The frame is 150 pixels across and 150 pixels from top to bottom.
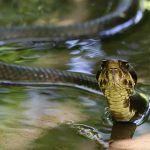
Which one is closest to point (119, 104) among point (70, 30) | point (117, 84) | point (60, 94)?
point (117, 84)

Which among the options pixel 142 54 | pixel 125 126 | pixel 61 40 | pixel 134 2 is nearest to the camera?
pixel 125 126

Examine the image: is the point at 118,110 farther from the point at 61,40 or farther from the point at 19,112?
the point at 61,40

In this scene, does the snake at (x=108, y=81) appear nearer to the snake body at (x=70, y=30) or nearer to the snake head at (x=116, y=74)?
the snake head at (x=116, y=74)

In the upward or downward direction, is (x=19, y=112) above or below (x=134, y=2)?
above

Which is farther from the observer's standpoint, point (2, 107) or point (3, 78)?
point (3, 78)

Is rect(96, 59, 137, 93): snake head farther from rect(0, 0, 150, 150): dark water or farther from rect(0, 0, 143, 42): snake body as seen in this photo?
rect(0, 0, 143, 42): snake body

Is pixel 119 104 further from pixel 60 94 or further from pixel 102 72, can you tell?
pixel 60 94

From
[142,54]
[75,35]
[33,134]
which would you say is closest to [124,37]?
[75,35]

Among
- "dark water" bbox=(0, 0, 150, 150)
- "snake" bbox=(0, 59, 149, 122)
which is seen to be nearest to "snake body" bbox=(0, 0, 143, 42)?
"dark water" bbox=(0, 0, 150, 150)

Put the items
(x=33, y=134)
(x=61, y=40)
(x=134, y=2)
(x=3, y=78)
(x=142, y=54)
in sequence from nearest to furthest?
(x=33, y=134)
(x=3, y=78)
(x=142, y=54)
(x=61, y=40)
(x=134, y=2)
